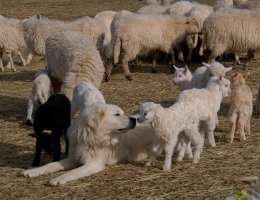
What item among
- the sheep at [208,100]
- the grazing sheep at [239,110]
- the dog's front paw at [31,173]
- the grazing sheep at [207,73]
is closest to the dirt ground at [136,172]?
the dog's front paw at [31,173]

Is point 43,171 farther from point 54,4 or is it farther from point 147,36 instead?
point 54,4

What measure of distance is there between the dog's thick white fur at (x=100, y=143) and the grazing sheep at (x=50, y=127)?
323 millimetres

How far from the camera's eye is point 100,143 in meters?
6.55

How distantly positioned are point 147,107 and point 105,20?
30.1 feet

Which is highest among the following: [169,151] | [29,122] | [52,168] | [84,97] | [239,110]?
[84,97]

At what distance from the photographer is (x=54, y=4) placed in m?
27.0

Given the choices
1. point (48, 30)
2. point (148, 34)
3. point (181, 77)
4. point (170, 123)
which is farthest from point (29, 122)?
point (148, 34)

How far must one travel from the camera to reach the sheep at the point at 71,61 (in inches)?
358

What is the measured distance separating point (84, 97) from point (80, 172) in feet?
4.83

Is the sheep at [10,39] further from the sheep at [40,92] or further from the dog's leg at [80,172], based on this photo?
the dog's leg at [80,172]

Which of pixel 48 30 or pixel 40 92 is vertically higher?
pixel 48 30

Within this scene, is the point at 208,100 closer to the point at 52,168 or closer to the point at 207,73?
the point at 207,73

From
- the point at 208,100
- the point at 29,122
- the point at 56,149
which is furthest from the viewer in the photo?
the point at 29,122

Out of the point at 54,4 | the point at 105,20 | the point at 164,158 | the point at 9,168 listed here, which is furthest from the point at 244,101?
the point at 54,4
